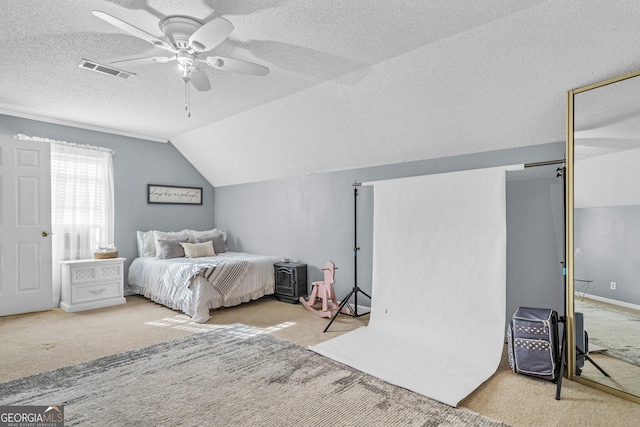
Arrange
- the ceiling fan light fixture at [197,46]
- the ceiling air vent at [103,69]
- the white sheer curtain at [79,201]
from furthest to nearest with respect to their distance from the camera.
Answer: the white sheer curtain at [79,201] < the ceiling air vent at [103,69] < the ceiling fan light fixture at [197,46]

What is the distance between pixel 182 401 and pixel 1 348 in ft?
7.06

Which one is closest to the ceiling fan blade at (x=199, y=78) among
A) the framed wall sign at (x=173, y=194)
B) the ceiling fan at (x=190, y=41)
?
the ceiling fan at (x=190, y=41)

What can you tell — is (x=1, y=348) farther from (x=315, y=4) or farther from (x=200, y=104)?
(x=315, y=4)

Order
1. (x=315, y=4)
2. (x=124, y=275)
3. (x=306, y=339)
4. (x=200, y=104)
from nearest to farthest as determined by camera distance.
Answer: (x=315, y=4), (x=306, y=339), (x=200, y=104), (x=124, y=275)

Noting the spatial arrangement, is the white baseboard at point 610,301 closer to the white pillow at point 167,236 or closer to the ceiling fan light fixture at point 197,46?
the ceiling fan light fixture at point 197,46

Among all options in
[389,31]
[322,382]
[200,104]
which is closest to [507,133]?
[389,31]

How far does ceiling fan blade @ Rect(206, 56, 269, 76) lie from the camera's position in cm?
242

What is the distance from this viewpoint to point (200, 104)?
13.3 ft

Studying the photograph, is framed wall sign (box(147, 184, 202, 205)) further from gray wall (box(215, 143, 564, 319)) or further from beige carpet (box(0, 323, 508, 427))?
beige carpet (box(0, 323, 508, 427))

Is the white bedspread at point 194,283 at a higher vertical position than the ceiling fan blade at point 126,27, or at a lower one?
lower

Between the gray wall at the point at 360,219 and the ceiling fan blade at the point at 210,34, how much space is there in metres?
2.45

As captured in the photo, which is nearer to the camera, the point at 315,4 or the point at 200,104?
the point at 315,4

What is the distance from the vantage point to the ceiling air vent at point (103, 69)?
9.64 ft

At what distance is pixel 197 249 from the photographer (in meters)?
5.07
